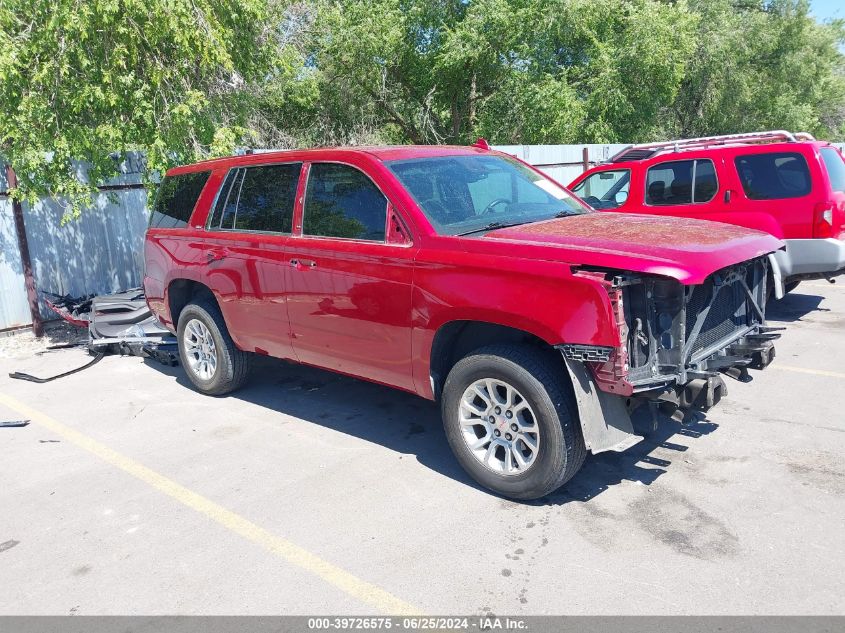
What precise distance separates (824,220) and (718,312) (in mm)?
4030

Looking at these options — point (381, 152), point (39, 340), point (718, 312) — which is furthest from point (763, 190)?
point (39, 340)

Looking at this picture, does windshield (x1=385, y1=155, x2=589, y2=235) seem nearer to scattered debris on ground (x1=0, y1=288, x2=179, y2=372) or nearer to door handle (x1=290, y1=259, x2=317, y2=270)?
door handle (x1=290, y1=259, x2=317, y2=270)

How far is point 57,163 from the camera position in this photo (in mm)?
7688

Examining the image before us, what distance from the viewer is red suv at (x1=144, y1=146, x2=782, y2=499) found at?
3.69 m

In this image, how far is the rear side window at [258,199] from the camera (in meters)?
5.28

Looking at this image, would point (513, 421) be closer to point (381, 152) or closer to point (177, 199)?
point (381, 152)

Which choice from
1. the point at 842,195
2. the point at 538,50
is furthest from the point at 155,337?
the point at 538,50

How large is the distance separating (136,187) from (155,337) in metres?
2.98

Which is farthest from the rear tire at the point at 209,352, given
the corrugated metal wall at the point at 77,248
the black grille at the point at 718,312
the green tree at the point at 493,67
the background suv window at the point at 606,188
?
the green tree at the point at 493,67

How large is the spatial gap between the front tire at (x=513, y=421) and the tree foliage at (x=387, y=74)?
5.25 meters

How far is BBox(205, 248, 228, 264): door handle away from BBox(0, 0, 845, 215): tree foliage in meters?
2.65

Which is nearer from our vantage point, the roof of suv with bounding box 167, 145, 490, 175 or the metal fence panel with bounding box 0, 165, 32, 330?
the roof of suv with bounding box 167, 145, 490, 175

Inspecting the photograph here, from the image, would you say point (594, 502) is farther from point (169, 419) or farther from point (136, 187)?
point (136, 187)

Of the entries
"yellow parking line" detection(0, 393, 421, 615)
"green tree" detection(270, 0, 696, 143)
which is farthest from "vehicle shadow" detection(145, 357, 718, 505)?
"green tree" detection(270, 0, 696, 143)
